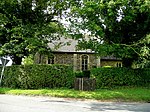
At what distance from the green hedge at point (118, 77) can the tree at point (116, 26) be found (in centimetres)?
156

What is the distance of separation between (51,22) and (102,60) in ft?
45.6

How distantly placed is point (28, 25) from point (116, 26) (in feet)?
Result: 28.1

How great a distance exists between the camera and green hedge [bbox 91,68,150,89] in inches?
1107

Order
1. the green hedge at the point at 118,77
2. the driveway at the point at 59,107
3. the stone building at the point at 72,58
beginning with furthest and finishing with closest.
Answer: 1. the stone building at the point at 72,58
2. the green hedge at the point at 118,77
3. the driveway at the point at 59,107

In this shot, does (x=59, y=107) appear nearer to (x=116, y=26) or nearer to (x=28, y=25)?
(x=116, y=26)

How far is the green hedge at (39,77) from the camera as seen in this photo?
27125 mm

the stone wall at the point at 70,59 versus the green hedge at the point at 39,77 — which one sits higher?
the stone wall at the point at 70,59

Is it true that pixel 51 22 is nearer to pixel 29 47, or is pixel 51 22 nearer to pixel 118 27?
pixel 29 47

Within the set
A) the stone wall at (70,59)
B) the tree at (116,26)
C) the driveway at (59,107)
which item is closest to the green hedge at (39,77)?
the tree at (116,26)

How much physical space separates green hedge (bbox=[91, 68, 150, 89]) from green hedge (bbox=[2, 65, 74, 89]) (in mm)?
2540

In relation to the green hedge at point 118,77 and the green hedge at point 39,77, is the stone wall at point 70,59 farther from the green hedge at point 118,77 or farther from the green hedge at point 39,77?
the green hedge at point 39,77

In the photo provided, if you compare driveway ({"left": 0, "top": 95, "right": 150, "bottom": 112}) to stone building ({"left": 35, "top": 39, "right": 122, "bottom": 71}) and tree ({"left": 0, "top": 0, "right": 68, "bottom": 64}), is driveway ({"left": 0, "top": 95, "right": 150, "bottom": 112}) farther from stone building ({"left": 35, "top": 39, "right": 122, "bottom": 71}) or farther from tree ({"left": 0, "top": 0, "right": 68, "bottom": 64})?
stone building ({"left": 35, "top": 39, "right": 122, "bottom": 71})

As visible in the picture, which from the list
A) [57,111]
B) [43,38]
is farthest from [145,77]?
[57,111]

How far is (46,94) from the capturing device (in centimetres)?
2266
